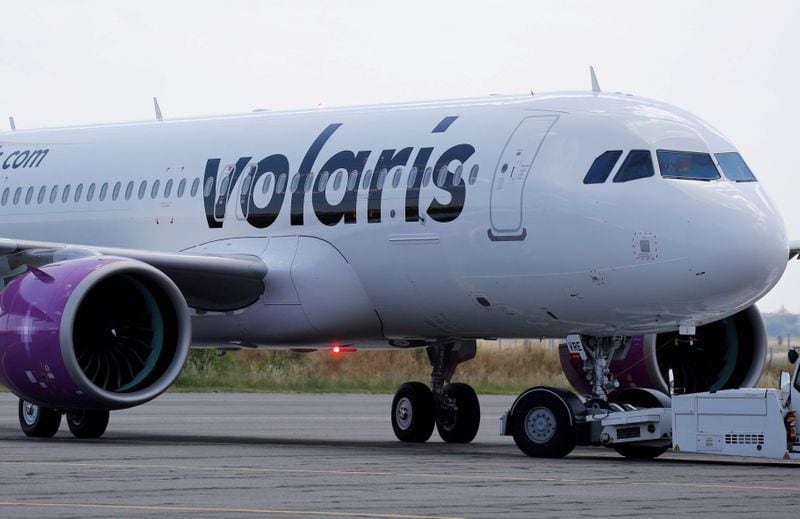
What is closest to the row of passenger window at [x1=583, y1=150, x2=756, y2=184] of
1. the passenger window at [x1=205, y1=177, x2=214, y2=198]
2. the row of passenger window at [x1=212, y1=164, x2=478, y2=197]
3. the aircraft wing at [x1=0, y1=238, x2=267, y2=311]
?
the row of passenger window at [x1=212, y1=164, x2=478, y2=197]

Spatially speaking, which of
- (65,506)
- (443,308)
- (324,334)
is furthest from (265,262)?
(65,506)

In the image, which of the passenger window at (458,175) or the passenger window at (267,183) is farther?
the passenger window at (267,183)

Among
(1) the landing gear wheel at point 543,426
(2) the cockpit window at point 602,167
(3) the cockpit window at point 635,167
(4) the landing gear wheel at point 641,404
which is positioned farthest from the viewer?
(4) the landing gear wheel at point 641,404

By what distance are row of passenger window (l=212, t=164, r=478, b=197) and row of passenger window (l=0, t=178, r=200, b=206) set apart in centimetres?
55

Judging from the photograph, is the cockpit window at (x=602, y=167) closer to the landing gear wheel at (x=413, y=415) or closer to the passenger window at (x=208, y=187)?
the landing gear wheel at (x=413, y=415)

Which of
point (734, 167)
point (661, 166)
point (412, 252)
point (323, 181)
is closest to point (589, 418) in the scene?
point (661, 166)

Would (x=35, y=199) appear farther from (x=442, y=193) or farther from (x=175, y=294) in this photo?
(x=442, y=193)

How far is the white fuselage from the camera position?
19203 millimetres

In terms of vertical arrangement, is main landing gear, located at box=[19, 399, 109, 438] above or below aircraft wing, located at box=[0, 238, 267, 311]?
below

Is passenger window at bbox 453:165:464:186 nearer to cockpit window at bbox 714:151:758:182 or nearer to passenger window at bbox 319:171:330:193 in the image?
passenger window at bbox 319:171:330:193

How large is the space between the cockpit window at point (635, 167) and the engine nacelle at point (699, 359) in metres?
4.21

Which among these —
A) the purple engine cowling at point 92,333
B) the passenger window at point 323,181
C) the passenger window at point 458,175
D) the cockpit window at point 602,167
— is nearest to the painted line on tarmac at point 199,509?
the purple engine cowling at point 92,333

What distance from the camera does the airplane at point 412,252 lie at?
19.4 m

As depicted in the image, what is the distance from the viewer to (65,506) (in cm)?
1273
